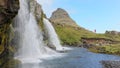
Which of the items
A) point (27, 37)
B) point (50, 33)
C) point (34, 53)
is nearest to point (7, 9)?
point (27, 37)

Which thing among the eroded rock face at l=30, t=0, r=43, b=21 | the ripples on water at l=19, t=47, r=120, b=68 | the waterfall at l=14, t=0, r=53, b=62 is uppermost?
the eroded rock face at l=30, t=0, r=43, b=21

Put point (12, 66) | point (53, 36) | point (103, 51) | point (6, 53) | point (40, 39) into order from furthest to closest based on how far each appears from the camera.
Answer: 1. point (53, 36)
2. point (103, 51)
3. point (40, 39)
4. point (12, 66)
5. point (6, 53)

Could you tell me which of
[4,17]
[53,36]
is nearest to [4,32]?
[4,17]

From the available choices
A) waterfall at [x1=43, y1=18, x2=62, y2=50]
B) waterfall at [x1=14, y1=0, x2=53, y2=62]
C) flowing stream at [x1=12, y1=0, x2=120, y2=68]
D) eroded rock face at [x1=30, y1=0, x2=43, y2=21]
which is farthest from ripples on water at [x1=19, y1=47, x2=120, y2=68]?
waterfall at [x1=43, y1=18, x2=62, y2=50]

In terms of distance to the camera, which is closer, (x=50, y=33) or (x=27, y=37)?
(x=27, y=37)

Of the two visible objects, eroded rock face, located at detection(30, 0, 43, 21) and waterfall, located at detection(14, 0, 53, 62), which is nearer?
waterfall, located at detection(14, 0, 53, 62)

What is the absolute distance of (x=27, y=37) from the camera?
8156cm

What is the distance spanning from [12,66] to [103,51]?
61653 millimetres

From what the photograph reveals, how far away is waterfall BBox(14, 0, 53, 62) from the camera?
7144cm

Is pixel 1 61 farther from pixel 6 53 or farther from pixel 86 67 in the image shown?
pixel 86 67

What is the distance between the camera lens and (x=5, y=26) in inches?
1815

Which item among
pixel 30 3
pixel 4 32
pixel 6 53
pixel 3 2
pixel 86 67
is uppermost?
pixel 30 3

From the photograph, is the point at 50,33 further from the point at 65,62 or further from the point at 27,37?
the point at 65,62

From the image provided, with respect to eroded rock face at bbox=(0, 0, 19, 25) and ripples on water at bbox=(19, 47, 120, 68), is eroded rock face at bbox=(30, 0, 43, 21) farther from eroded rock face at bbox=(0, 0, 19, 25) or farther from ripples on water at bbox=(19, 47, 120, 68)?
eroded rock face at bbox=(0, 0, 19, 25)
